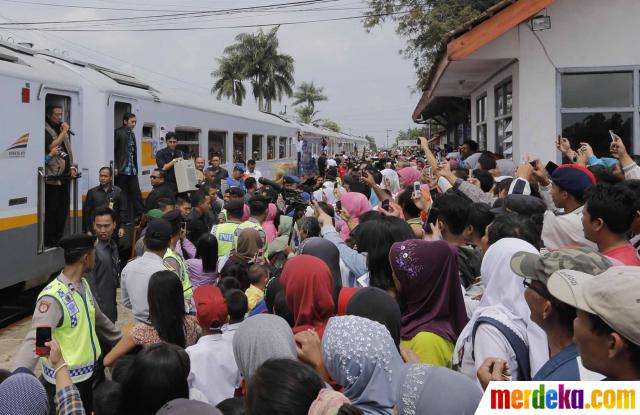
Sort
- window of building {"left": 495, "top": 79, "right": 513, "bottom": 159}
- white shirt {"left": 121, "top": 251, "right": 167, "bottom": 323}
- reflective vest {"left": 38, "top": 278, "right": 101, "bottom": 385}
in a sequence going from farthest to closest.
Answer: window of building {"left": 495, "top": 79, "right": 513, "bottom": 159}, white shirt {"left": 121, "top": 251, "right": 167, "bottom": 323}, reflective vest {"left": 38, "top": 278, "right": 101, "bottom": 385}

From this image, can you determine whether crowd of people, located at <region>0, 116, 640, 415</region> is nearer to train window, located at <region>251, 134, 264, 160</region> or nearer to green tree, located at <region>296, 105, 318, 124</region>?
train window, located at <region>251, 134, 264, 160</region>

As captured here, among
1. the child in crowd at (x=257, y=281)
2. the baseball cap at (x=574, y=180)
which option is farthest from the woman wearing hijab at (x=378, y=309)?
the baseball cap at (x=574, y=180)

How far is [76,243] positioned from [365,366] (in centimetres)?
202

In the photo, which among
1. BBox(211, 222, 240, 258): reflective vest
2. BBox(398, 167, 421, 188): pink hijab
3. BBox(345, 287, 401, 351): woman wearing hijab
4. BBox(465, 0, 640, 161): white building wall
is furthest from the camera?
BBox(465, 0, 640, 161): white building wall

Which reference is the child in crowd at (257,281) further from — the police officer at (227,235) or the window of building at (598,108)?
the window of building at (598,108)

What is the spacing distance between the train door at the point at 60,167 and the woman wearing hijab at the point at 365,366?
5552 mm

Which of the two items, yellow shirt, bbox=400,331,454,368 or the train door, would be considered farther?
the train door

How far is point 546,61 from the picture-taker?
7594mm

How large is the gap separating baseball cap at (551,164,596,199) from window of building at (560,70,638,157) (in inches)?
162

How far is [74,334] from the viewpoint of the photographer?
127 inches

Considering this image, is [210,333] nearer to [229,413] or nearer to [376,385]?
[229,413]

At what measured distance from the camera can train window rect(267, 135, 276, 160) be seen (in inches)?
705

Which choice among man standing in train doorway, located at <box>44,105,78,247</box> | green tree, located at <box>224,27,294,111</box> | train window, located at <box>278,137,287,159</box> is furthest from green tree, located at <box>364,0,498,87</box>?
green tree, located at <box>224,27,294,111</box>

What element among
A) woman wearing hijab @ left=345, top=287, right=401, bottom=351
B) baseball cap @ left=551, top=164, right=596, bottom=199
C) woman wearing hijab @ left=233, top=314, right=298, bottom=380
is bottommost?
woman wearing hijab @ left=233, top=314, right=298, bottom=380
